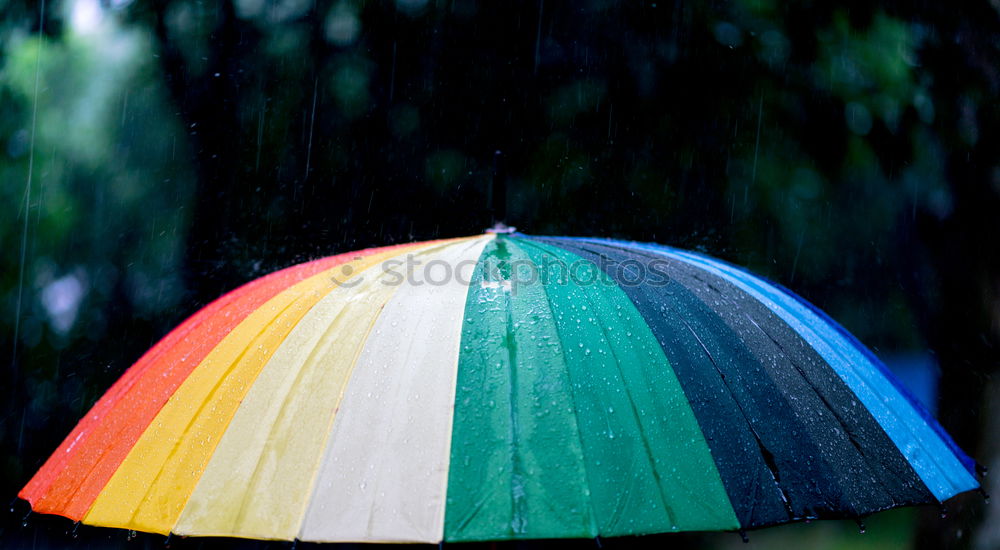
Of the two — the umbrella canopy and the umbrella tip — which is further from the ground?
the umbrella tip

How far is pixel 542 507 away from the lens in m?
1.56

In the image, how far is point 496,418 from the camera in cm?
165

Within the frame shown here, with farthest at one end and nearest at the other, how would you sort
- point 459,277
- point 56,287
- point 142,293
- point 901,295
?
point 56,287 < point 142,293 < point 901,295 < point 459,277

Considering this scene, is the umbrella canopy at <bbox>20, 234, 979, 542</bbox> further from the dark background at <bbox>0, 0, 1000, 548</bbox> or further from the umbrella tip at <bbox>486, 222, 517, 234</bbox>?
the dark background at <bbox>0, 0, 1000, 548</bbox>

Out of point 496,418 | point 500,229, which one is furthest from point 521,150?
point 496,418

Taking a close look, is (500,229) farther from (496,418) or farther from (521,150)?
(521,150)

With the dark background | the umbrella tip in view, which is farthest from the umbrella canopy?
the dark background

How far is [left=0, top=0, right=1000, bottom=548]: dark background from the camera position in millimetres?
4438

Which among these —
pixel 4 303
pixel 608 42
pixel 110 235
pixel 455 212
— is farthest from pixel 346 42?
pixel 4 303

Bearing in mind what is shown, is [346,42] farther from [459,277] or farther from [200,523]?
[200,523]

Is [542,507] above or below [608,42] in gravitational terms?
below

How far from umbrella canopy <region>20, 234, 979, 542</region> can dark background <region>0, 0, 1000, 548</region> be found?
2664 mm

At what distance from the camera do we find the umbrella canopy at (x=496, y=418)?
158cm

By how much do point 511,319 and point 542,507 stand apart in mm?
455
